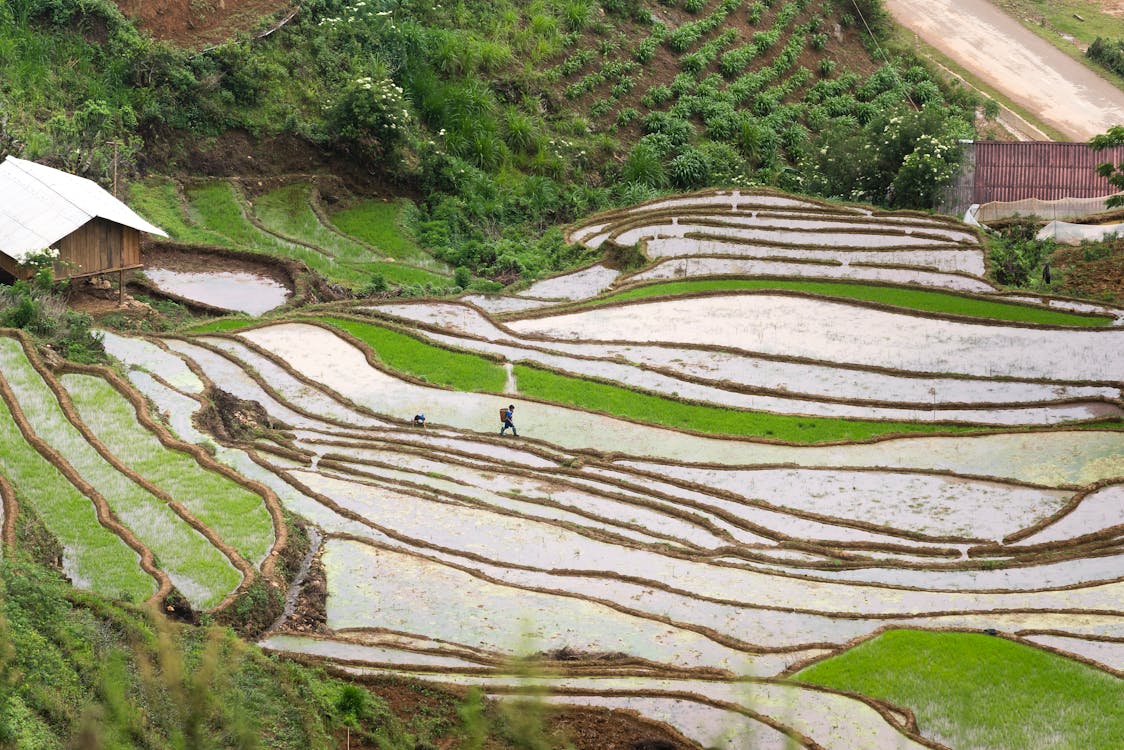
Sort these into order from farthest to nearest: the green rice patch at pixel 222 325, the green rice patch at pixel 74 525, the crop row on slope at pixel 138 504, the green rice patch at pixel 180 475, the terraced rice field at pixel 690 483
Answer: the green rice patch at pixel 222 325, the green rice patch at pixel 180 475, the crop row on slope at pixel 138 504, the green rice patch at pixel 74 525, the terraced rice field at pixel 690 483

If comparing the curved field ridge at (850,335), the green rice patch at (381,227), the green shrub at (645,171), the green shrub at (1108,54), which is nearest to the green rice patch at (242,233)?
the green rice patch at (381,227)

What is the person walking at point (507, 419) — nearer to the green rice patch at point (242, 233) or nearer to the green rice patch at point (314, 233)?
the green rice patch at point (242, 233)

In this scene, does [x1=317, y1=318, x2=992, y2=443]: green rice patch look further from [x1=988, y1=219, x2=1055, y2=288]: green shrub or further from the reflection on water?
[x1=988, y1=219, x2=1055, y2=288]: green shrub

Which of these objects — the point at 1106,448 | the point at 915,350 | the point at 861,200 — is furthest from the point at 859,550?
the point at 861,200

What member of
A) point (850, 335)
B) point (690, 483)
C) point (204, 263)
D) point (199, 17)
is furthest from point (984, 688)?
point (199, 17)

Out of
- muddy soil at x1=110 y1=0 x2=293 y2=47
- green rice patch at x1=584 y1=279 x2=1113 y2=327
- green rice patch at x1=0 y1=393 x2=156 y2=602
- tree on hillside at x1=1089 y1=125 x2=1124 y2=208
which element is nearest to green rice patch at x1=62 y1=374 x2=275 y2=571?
green rice patch at x1=0 y1=393 x2=156 y2=602

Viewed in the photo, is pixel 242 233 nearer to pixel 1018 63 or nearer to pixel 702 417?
pixel 702 417

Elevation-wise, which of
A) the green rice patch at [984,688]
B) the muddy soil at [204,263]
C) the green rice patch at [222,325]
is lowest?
the green rice patch at [984,688]
